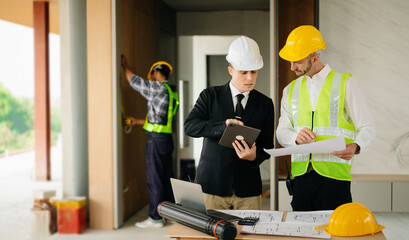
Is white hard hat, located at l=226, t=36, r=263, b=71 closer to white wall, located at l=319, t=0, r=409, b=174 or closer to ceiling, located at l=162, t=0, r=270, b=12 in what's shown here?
white wall, located at l=319, t=0, r=409, b=174

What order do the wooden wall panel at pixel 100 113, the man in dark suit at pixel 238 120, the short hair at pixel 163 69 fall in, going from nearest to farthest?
the man in dark suit at pixel 238 120, the wooden wall panel at pixel 100 113, the short hair at pixel 163 69

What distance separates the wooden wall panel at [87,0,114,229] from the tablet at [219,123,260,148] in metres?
2.65

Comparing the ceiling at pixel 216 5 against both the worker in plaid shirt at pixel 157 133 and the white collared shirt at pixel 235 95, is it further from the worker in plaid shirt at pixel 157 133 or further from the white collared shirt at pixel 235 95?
the white collared shirt at pixel 235 95

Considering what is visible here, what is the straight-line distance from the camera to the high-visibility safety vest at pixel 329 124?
253 cm

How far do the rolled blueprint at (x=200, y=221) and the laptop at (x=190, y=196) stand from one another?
3 cm

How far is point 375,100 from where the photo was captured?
5719mm

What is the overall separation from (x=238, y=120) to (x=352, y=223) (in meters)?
0.93

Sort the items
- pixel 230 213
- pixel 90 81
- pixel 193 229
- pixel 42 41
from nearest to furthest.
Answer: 1. pixel 193 229
2. pixel 230 213
3. pixel 90 81
4. pixel 42 41

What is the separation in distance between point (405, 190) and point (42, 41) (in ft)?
21.8

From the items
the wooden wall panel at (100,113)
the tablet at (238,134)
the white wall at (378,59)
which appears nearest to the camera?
the tablet at (238,134)

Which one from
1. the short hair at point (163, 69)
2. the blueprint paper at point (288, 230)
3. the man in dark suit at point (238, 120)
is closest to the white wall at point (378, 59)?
the short hair at point (163, 69)

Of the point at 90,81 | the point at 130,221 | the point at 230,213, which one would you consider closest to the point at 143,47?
the point at 90,81

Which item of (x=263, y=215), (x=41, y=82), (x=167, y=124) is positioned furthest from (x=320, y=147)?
(x=41, y=82)

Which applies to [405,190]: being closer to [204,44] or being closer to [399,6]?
[399,6]
